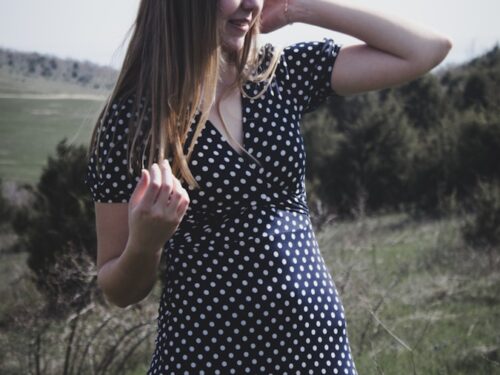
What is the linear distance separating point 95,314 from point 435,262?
7999mm

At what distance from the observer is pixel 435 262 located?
11742 millimetres

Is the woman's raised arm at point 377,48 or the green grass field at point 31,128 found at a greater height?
the woman's raised arm at point 377,48

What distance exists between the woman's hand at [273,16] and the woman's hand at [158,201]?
2.47 feet

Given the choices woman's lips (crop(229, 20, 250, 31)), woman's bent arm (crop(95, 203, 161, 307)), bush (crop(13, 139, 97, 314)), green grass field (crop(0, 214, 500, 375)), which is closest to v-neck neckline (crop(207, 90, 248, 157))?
woman's lips (crop(229, 20, 250, 31))

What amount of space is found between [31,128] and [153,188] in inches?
2357

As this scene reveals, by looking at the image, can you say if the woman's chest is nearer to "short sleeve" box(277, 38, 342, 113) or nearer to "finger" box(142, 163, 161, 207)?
"short sleeve" box(277, 38, 342, 113)

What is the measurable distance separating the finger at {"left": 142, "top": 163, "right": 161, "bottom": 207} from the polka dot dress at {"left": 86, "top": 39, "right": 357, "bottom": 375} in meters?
0.28

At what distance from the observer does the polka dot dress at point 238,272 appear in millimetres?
1419

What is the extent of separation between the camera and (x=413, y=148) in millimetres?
23688

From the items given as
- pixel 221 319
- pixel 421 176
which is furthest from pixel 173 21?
pixel 421 176

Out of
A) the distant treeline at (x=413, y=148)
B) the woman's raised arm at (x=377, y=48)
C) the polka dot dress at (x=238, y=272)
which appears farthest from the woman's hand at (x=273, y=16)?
the distant treeline at (x=413, y=148)

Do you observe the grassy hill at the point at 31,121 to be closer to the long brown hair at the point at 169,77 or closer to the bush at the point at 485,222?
the bush at the point at 485,222

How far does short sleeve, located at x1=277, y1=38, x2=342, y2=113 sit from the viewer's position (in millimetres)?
1666

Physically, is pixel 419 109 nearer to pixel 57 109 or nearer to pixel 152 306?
pixel 152 306
